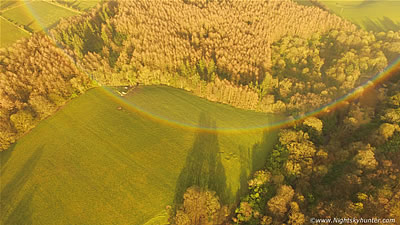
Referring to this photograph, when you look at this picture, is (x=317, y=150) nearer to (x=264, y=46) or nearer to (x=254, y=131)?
(x=254, y=131)

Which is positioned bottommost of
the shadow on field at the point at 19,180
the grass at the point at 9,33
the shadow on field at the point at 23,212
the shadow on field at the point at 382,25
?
the shadow on field at the point at 23,212

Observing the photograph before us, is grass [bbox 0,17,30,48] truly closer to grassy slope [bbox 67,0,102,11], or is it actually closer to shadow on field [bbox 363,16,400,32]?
grassy slope [bbox 67,0,102,11]

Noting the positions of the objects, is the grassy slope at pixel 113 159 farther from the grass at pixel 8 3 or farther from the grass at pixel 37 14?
the grass at pixel 8 3

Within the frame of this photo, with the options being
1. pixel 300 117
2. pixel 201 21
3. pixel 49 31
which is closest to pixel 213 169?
pixel 300 117

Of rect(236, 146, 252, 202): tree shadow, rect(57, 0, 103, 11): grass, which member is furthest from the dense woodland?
rect(57, 0, 103, 11): grass

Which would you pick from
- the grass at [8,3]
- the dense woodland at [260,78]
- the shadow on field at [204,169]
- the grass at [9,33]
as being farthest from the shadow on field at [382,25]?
the grass at [8,3]
